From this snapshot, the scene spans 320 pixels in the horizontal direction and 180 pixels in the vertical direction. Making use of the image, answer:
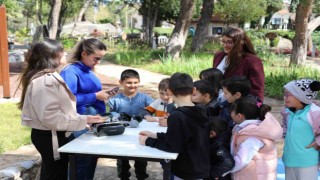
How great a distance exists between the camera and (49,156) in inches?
123

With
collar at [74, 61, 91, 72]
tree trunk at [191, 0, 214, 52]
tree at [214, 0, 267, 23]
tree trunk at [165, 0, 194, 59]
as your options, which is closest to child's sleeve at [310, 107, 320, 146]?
collar at [74, 61, 91, 72]

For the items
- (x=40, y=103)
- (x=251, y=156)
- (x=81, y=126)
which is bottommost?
(x=251, y=156)

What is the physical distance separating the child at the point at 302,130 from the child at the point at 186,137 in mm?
827

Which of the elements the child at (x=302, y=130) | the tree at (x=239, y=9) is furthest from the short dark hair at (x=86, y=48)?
the tree at (x=239, y=9)

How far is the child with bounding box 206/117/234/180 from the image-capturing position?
3.06m

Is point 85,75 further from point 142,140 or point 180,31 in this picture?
point 180,31

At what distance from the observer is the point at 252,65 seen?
3.75 m

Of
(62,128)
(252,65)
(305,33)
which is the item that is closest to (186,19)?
(305,33)

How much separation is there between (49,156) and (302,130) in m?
2.01

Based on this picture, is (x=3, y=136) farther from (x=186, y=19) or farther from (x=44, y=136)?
(x=186, y=19)

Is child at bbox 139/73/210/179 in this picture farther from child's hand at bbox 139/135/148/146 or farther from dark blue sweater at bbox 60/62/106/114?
dark blue sweater at bbox 60/62/106/114

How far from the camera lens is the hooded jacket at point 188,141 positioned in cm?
276

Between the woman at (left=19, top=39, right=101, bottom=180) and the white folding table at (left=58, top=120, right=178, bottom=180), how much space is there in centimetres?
15

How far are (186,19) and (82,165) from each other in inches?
503
